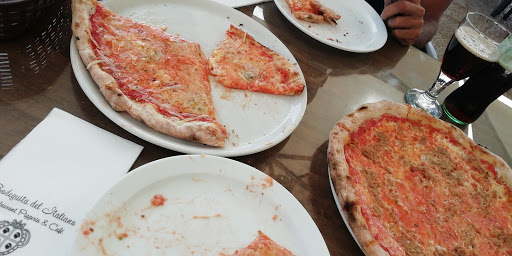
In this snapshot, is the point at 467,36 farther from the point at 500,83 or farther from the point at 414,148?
the point at 414,148

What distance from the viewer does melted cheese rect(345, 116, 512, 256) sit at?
4.60 ft

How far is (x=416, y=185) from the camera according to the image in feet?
5.27

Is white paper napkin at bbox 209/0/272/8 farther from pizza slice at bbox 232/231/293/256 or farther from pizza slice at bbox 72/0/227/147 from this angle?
pizza slice at bbox 232/231/293/256

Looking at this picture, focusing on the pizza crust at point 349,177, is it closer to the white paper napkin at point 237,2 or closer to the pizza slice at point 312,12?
the pizza slice at point 312,12

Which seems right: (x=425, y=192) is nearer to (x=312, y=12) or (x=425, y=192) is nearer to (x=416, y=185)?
(x=416, y=185)

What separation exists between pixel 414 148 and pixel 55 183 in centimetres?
143

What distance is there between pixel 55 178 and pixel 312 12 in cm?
162

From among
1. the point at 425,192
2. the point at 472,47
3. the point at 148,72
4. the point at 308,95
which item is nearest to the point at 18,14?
the point at 148,72

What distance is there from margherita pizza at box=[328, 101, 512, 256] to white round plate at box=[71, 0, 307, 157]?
0.24m

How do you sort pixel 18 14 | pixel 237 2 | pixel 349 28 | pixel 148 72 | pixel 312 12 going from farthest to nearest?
pixel 349 28 < pixel 312 12 < pixel 237 2 < pixel 148 72 < pixel 18 14

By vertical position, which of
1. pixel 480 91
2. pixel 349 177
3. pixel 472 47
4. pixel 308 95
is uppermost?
pixel 472 47

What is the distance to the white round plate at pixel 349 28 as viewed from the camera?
2104 mm

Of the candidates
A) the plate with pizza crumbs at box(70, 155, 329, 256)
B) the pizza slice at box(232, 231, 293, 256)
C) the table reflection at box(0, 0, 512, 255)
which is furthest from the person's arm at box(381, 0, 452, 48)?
the pizza slice at box(232, 231, 293, 256)

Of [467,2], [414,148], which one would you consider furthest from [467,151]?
[467,2]
